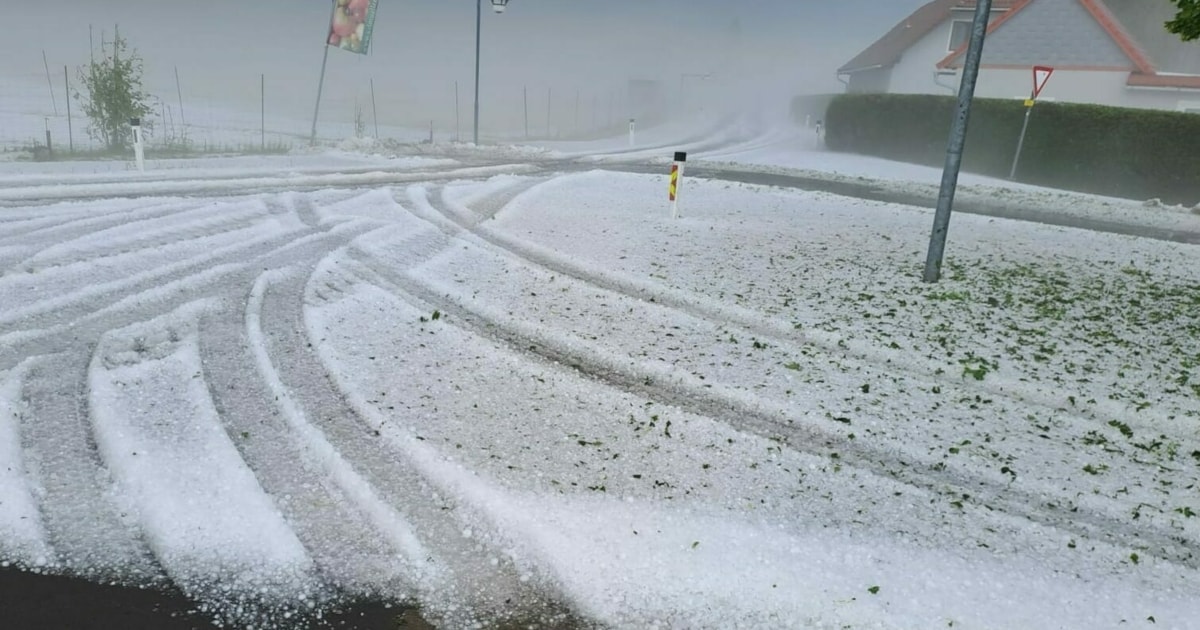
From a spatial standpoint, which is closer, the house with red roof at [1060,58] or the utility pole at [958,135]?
the utility pole at [958,135]

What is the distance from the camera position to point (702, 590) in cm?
314

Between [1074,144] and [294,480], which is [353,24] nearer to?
[1074,144]

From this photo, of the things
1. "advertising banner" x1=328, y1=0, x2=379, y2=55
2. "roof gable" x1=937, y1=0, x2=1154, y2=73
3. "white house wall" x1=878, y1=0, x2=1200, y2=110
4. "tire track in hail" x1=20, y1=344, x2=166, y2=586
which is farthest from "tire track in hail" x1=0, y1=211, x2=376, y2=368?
"roof gable" x1=937, y1=0, x2=1154, y2=73

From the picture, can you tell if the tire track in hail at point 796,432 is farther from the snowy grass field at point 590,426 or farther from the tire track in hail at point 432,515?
the tire track in hail at point 432,515

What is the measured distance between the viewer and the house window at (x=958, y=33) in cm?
3559

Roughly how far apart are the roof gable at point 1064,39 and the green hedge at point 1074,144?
33.9ft

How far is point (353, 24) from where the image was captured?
24.0m

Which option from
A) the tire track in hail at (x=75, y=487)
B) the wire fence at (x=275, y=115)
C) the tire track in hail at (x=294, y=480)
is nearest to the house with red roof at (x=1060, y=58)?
the wire fence at (x=275, y=115)

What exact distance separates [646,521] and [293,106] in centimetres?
5396

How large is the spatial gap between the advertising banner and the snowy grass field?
54.0ft

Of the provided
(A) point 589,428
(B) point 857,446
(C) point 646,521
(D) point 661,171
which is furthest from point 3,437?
(D) point 661,171

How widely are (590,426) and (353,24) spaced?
23605mm

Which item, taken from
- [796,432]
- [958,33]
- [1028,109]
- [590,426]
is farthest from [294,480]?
[958,33]

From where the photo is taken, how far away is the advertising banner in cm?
2378
